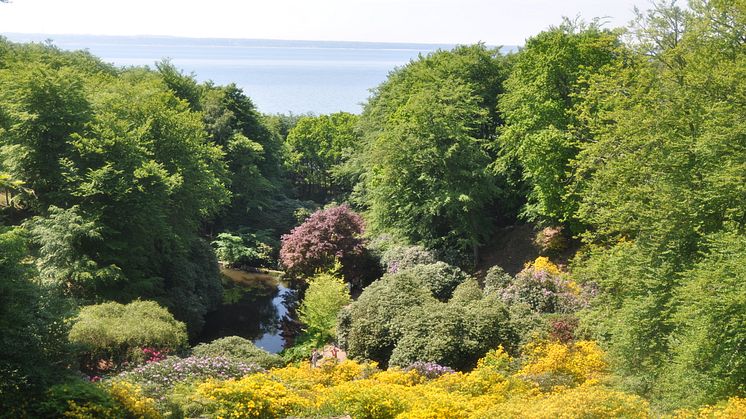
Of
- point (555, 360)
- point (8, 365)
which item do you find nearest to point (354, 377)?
point (555, 360)

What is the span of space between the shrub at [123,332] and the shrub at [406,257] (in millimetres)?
10384

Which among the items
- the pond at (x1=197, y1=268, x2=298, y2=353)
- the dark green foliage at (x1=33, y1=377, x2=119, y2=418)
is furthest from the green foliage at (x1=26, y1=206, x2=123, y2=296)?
the dark green foliage at (x1=33, y1=377, x2=119, y2=418)

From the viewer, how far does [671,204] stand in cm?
1393

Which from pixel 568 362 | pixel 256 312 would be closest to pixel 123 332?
pixel 568 362

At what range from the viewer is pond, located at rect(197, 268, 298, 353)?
89.0 feet

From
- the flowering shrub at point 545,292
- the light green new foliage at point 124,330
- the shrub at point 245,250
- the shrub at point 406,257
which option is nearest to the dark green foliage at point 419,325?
the flowering shrub at point 545,292

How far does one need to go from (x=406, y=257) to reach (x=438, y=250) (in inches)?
55.5

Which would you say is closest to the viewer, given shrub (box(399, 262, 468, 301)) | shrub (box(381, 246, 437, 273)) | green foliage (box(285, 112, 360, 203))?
shrub (box(399, 262, 468, 301))

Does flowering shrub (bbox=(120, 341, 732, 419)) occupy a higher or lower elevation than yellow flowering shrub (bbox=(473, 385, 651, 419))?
lower

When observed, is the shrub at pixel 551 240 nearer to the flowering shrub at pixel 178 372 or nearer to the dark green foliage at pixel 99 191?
the dark green foliage at pixel 99 191

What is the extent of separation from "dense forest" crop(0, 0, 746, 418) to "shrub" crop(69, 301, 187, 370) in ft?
0.24

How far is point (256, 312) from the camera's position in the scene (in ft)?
100

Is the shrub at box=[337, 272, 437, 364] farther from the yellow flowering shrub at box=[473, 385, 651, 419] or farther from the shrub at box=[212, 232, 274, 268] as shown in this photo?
the shrub at box=[212, 232, 274, 268]

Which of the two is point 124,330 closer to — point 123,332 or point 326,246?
point 123,332
